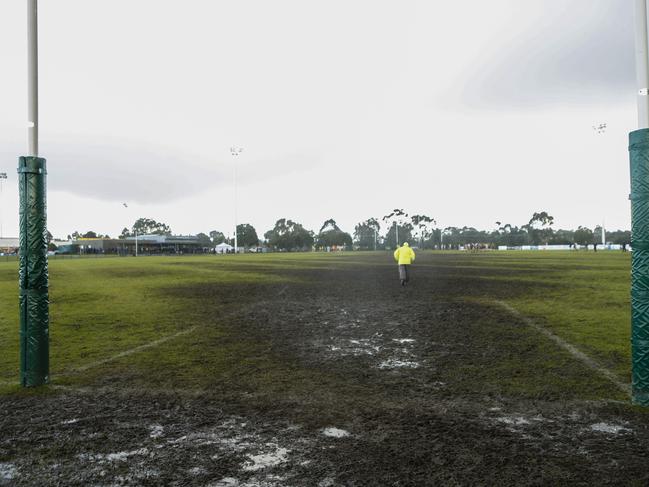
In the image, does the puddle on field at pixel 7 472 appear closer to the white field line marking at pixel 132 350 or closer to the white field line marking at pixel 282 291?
the white field line marking at pixel 132 350

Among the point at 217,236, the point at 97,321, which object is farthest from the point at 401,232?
the point at 97,321

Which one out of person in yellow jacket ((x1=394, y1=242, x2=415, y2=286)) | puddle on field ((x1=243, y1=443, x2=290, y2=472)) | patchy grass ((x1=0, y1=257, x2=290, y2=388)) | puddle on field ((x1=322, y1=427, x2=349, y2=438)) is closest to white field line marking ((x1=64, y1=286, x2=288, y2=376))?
patchy grass ((x1=0, y1=257, x2=290, y2=388))

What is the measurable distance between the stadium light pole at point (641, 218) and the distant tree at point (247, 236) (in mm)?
132711

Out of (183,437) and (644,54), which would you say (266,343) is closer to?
(183,437)

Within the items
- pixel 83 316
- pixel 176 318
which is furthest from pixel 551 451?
pixel 83 316

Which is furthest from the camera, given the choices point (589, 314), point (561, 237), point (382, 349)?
point (561, 237)

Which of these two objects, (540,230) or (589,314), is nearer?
(589,314)

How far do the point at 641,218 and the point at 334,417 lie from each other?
340cm

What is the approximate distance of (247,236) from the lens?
136000 millimetres

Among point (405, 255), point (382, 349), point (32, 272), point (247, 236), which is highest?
point (247, 236)

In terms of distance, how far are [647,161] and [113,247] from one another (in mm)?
101080

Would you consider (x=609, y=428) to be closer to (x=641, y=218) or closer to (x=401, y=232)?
(x=641, y=218)

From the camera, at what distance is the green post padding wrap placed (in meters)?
4.88

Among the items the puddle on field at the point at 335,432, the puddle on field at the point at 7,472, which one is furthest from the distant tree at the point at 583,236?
the puddle on field at the point at 7,472
